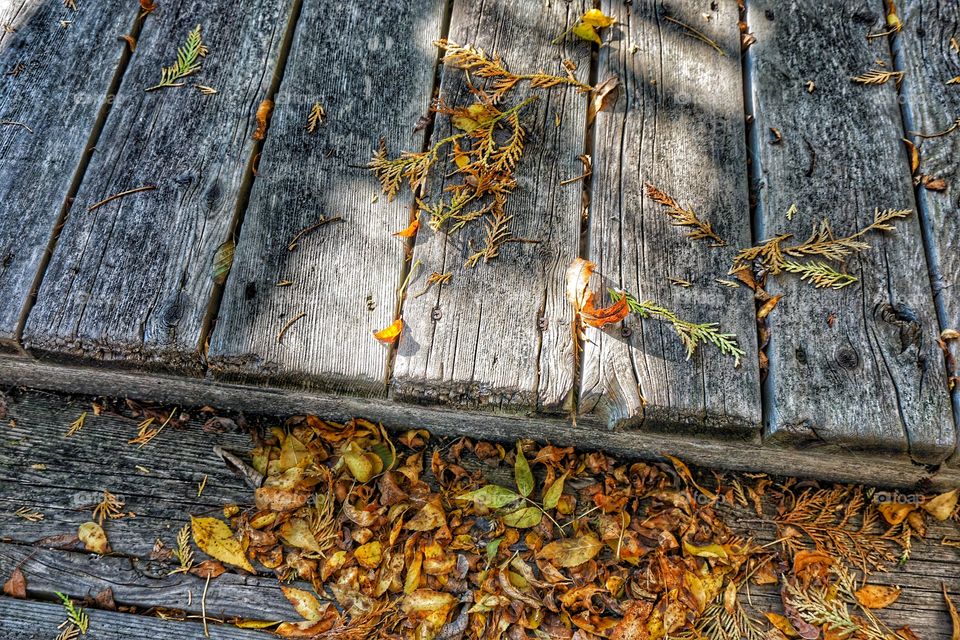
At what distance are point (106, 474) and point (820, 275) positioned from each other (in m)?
2.38

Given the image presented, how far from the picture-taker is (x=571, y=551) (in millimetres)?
1944

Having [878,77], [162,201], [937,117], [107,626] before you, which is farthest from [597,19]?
[107,626]

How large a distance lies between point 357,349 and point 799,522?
1.53 meters

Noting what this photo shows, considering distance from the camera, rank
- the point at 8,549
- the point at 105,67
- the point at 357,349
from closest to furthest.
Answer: the point at 357,349 → the point at 8,549 → the point at 105,67

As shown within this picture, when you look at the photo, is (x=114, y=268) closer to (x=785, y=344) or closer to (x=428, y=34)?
(x=428, y=34)

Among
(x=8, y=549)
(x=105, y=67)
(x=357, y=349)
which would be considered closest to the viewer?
(x=357, y=349)

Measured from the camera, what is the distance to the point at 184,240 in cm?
197

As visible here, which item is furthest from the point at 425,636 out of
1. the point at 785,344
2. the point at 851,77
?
the point at 851,77

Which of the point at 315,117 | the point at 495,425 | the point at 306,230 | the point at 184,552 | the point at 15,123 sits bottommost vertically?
the point at 184,552

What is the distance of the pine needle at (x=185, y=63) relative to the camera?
2.23 meters

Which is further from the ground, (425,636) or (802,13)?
(802,13)

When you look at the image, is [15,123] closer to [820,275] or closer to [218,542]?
[218,542]

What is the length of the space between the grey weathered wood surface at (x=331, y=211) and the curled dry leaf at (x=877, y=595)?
162 centimetres

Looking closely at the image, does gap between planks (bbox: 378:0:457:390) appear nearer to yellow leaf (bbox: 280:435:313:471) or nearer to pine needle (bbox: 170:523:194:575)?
yellow leaf (bbox: 280:435:313:471)
